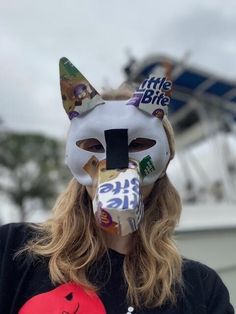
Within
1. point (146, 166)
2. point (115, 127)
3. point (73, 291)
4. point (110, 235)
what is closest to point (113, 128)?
point (115, 127)

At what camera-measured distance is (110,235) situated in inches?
46.8

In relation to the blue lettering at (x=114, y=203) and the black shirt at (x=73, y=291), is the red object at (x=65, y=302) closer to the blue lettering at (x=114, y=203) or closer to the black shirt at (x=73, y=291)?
the black shirt at (x=73, y=291)

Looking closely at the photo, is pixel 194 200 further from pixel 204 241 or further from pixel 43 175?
pixel 43 175

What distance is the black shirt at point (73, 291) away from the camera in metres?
1.05

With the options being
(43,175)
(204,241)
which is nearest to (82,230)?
(204,241)

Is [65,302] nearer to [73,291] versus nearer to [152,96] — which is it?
[73,291]

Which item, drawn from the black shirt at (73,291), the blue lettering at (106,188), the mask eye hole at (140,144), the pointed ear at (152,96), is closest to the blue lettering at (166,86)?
the pointed ear at (152,96)

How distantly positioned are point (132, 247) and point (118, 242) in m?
0.04

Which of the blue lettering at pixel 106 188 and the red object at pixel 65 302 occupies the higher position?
the blue lettering at pixel 106 188

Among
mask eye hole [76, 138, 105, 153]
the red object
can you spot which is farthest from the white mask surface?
the red object

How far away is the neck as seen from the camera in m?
1.19

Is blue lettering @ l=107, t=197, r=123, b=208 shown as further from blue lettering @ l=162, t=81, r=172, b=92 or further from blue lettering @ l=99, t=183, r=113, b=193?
blue lettering @ l=162, t=81, r=172, b=92

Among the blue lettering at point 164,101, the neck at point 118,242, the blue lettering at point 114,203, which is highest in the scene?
the blue lettering at point 164,101

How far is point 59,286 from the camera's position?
108cm
